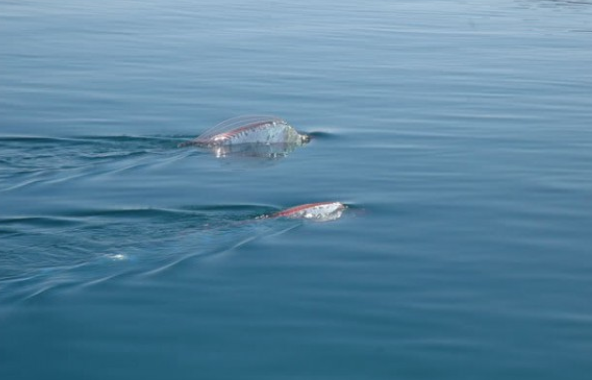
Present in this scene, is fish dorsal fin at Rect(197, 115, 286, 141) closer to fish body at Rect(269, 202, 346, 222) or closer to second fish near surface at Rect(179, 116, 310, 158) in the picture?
second fish near surface at Rect(179, 116, 310, 158)

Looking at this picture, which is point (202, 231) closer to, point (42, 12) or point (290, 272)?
point (290, 272)

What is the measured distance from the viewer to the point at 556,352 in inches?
309

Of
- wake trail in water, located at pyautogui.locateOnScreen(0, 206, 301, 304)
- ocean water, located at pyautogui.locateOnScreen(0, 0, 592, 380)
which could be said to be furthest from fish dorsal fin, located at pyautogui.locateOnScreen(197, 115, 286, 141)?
wake trail in water, located at pyautogui.locateOnScreen(0, 206, 301, 304)

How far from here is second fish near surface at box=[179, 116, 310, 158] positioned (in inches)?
535

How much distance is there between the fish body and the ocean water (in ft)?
0.47

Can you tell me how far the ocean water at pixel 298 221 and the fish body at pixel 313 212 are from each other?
142 mm

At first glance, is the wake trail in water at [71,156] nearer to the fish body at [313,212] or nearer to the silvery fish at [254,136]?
the silvery fish at [254,136]

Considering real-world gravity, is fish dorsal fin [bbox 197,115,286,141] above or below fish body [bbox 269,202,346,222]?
above

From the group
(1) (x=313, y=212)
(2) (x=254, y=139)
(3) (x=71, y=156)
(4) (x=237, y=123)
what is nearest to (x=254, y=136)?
(2) (x=254, y=139)

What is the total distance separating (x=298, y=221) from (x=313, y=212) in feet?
0.74

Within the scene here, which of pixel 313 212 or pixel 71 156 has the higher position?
pixel 71 156

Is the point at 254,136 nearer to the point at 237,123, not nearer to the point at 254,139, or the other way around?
the point at 254,139

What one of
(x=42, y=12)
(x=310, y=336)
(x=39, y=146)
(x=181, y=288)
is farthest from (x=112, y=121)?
(x=42, y=12)

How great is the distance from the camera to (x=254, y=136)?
45.7 feet
